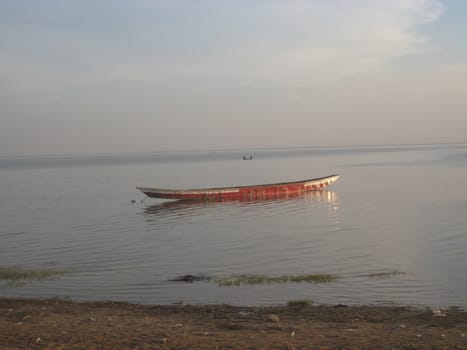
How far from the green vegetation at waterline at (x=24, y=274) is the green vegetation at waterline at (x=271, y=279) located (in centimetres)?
528

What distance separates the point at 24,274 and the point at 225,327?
9986 mm

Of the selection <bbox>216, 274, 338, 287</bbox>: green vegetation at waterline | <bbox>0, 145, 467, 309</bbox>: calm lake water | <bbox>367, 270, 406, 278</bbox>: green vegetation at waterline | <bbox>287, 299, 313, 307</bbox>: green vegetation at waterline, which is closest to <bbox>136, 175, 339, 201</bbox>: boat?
<bbox>0, 145, 467, 309</bbox>: calm lake water

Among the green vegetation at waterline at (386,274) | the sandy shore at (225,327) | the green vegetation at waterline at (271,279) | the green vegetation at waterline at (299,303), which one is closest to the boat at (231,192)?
the green vegetation at waterline at (271,279)

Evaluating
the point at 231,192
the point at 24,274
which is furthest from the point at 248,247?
the point at 231,192

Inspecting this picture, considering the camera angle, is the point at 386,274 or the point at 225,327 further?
the point at 386,274

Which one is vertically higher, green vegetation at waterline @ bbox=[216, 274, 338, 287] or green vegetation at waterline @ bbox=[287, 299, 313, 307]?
green vegetation at waterline @ bbox=[287, 299, 313, 307]

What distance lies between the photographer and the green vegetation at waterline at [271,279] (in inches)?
599

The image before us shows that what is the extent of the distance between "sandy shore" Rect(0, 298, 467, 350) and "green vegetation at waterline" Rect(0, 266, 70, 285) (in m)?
4.57

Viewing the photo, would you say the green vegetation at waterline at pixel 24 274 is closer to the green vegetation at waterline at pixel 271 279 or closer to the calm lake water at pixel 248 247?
the calm lake water at pixel 248 247

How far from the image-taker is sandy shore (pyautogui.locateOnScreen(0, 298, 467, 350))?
8023 mm

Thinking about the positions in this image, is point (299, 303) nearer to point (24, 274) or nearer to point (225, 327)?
point (225, 327)

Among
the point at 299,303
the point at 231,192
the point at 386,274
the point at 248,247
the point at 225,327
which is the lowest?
the point at 248,247

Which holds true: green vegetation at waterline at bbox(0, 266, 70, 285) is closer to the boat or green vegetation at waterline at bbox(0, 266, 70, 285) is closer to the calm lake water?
the calm lake water

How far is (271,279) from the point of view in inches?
616
